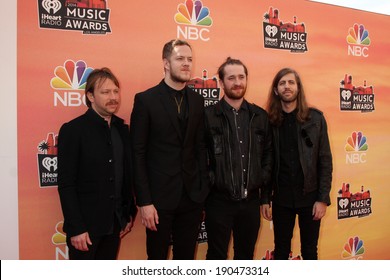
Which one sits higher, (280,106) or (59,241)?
(280,106)

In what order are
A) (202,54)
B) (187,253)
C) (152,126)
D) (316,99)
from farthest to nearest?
(316,99)
(202,54)
(187,253)
(152,126)

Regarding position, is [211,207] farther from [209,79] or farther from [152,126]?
[209,79]

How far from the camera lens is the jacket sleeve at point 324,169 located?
7.77 feet

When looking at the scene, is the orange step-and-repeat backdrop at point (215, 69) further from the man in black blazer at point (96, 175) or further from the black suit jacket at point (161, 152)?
the black suit jacket at point (161, 152)

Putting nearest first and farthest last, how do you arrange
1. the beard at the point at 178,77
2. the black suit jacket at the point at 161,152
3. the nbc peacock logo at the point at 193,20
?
the black suit jacket at the point at 161,152, the beard at the point at 178,77, the nbc peacock logo at the point at 193,20

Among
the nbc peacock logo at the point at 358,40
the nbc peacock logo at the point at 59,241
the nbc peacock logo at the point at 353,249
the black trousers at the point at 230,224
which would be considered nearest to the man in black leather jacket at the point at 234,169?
the black trousers at the point at 230,224

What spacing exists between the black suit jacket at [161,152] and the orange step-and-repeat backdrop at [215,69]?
64 cm

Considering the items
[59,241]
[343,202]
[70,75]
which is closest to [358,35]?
[343,202]

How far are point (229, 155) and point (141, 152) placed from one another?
0.62m

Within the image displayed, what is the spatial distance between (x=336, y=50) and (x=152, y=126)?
237 centimetres

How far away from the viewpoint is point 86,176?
1.95 meters

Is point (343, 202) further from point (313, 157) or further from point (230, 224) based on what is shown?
point (230, 224)
